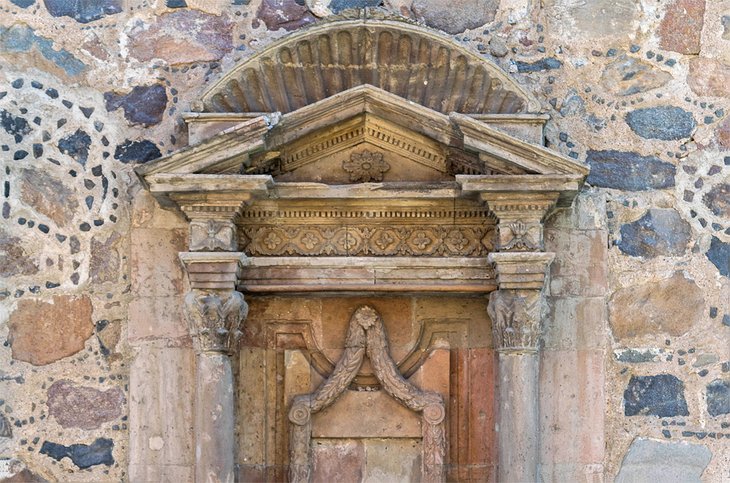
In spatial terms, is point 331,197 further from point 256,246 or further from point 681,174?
point 681,174

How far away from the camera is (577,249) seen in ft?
18.9

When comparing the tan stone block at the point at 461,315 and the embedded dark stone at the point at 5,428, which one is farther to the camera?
the tan stone block at the point at 461,315

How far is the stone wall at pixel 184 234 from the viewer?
18.6ft

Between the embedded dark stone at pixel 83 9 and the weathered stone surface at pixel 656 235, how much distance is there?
8.53 feet

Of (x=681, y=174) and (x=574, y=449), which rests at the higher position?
(x=681, y=174)

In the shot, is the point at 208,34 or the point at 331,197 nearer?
the point at 331,197

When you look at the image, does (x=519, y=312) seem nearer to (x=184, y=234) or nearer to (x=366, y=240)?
(x=366, y=240)

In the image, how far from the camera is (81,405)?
5703 mm

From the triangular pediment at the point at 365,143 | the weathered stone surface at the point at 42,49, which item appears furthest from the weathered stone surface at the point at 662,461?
the weathered stone surface at the point at 42,49

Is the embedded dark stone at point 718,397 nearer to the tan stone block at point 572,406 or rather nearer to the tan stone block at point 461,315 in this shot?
the tan stone block at point 572,406

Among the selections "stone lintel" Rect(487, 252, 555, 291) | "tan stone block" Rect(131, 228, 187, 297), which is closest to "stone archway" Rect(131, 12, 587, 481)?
"stone lintel" Rect(487, 252, 555, 291)

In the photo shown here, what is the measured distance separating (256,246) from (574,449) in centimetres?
169

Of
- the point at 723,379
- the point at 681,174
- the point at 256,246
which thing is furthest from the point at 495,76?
the point at 723,379

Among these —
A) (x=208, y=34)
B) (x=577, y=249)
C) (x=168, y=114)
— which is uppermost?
(x=208, y=34)
